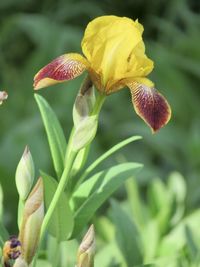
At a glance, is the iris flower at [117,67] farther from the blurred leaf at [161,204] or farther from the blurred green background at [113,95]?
the blurred green background at [113,95]

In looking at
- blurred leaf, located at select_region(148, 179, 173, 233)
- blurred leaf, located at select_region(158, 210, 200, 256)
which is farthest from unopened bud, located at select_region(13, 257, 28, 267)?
blurred leaf, located at select_region(148, 179, 173, 233)

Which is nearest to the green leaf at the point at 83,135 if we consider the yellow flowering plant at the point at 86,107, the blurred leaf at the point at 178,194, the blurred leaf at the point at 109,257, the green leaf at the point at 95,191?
the yellow flowering plant at the point at 86,107

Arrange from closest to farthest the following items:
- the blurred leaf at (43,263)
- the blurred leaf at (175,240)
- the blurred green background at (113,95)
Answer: the blurred leaf at (43,263) < the blurred leaf at (175,240) < the blurred green background at (113,95)

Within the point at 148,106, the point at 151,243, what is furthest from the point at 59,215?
the point at 151,243

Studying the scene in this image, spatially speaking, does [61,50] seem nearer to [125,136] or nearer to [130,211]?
[125,136]

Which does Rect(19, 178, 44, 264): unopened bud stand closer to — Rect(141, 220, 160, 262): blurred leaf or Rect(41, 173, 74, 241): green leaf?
Rect(41, 173, 74, 241): green leaf

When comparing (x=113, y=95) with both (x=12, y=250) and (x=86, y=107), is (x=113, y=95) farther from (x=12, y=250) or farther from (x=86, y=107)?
(x=12, y=250)

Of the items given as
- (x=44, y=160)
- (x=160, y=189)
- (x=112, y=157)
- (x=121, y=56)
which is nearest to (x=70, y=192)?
(x=121, y=56)
